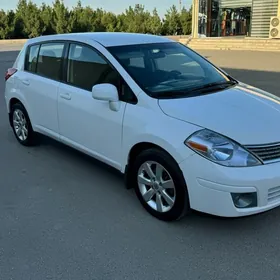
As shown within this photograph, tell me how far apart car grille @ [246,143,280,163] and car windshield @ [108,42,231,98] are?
3.04 feet

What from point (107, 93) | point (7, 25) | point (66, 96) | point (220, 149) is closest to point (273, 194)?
point (220, 149)

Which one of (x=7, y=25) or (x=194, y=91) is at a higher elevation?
(x=194, y=91)

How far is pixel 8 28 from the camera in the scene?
116ft

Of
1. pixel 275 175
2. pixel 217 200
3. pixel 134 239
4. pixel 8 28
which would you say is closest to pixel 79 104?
pixel 134 239

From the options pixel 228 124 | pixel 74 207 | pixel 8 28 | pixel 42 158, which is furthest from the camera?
pixel 8 28

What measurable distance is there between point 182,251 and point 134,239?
0.42m

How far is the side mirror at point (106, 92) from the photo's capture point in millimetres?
3516

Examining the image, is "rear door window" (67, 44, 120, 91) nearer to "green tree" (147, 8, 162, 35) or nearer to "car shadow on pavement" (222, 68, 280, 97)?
"car shadow on pavement" (222, 68, 280, 97)

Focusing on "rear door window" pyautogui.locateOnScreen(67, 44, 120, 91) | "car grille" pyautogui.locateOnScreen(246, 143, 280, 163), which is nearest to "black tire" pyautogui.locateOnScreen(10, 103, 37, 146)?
"rear door window" pyautogui.locateOnScreen(67, 44, 120, 91)

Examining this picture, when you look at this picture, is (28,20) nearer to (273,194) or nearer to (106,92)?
(106,92)

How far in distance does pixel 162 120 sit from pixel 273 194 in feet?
3.56

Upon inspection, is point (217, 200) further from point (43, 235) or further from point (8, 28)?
point (8, 28)

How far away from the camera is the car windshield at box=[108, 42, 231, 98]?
3623 millimetres

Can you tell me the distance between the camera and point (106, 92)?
138 inches
